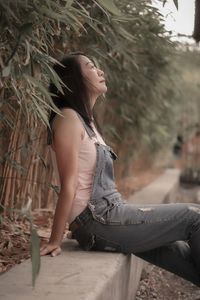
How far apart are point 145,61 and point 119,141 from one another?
1453mm

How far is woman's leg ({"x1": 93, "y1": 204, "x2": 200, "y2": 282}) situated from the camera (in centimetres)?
254

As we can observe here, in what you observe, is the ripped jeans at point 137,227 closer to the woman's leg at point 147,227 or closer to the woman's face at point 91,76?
the woman's leg at point 147,227

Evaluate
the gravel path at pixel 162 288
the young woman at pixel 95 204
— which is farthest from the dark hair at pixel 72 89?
the gravel path at pixel 162 288

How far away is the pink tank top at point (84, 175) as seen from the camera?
2.54m

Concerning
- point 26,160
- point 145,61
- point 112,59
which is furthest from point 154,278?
point 145,61

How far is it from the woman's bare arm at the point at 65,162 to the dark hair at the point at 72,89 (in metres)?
0.07

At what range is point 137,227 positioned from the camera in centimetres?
255

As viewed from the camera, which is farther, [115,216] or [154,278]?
[154,278]

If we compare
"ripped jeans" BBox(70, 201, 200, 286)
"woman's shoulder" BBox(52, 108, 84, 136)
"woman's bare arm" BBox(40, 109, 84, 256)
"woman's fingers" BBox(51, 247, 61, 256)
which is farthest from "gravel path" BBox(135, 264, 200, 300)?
"woman's shoulder" BBox(52, 108, 84, 136)

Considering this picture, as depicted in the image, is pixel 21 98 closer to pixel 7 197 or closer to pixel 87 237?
pixel 87 237

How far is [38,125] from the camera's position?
3.15 meters

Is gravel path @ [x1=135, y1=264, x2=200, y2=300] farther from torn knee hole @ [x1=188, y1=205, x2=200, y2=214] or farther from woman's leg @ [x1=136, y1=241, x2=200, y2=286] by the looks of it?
torn knee hole @ [x1=188, y1=205, x2=200, y2=214]

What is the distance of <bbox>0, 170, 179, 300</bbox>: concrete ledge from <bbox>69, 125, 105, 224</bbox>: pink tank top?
0.64 feet

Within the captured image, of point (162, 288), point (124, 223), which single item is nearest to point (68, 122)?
point (124, 223)
